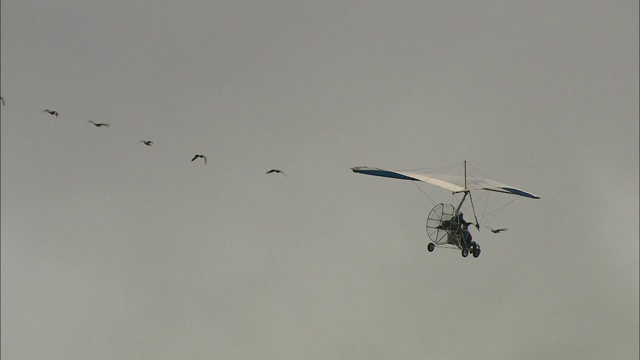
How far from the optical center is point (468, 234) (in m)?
75.8

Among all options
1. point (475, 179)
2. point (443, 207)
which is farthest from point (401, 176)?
point (475, 179)

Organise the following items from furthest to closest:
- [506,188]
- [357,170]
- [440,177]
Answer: [440,177] < [506,188] < [357,170]

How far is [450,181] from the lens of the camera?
86.3 metres

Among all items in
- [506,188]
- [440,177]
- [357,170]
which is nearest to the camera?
[357,170]

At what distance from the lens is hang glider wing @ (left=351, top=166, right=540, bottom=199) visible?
77938mm

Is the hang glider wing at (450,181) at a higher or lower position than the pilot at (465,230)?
higher

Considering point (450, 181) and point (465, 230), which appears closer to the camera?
point (465, 230)

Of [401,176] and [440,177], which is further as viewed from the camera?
[440,177]

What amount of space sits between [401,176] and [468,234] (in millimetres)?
8420

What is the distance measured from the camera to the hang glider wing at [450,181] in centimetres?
7794

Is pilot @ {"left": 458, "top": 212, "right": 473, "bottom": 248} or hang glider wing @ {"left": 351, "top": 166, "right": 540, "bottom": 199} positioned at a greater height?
hang glider wing @ {"left": 351, "top": 166, "right": 540, "bottom": 199}

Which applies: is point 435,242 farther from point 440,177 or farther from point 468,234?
point 440,177

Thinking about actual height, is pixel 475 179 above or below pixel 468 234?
above

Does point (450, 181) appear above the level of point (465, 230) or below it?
above
